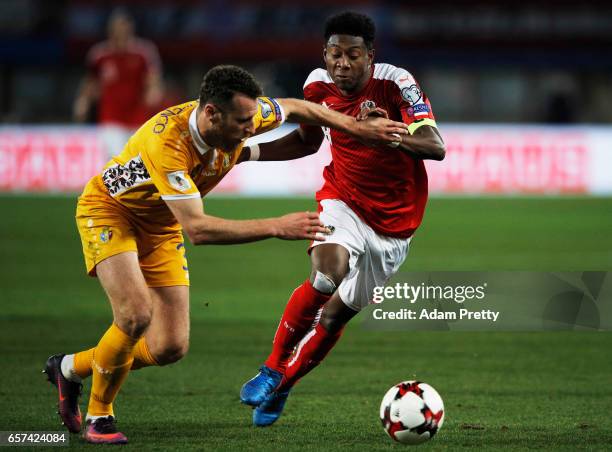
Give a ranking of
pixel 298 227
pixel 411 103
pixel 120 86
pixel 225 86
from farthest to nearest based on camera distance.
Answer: pixel 120 86 → pixel 411 103 → pixel 225 86 → pixel 298 227

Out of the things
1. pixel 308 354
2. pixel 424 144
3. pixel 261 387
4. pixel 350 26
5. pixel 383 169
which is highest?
pixel 350 26

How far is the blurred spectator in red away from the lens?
15383 millimetres

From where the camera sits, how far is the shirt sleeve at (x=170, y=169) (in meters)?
5.14

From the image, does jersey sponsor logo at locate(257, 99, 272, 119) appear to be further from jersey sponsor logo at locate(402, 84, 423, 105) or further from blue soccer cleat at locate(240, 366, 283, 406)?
blue soccer cleat at locate(240, 366, 283, 406)

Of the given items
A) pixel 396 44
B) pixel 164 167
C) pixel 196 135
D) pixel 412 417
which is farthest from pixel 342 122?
pixel 396 44

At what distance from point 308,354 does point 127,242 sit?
1259mm

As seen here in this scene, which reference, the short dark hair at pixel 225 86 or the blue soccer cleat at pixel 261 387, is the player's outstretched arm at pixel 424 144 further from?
the blue soccer cleat at pixel 261 387

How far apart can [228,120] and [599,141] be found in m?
15.4

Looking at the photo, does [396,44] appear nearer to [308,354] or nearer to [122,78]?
[122,78]

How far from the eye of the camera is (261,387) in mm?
5992

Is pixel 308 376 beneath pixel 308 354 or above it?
beneath

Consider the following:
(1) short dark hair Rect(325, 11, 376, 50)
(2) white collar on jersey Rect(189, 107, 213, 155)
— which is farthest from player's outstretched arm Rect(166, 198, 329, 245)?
(1) short dark hair Rect(325, 11, 376, 50)

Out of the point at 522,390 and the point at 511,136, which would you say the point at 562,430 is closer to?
the point at 522,390

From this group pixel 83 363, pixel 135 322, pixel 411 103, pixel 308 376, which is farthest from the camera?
pixel 308 376
